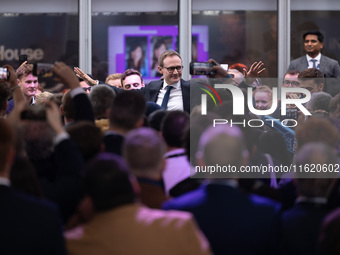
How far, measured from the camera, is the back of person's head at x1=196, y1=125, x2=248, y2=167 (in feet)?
11.4

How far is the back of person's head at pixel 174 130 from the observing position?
14.6 feet

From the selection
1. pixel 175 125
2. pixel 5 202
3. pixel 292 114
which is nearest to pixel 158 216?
pixel 5 202

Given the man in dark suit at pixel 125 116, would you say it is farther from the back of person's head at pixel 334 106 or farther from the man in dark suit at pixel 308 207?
the back of person's head at pixel 334 106

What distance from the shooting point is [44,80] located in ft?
34.9

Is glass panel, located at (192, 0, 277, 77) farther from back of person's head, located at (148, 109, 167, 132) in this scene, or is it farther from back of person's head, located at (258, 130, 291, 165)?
back of person's head, located at (148, 109, 167, 132)

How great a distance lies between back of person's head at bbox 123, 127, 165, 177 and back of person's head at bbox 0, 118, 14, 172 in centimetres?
61

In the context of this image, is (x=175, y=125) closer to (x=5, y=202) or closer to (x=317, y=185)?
(x=317, y=185)

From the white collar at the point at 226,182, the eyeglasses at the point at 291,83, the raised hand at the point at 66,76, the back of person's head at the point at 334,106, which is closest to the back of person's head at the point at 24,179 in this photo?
the white collar at the point at 226,182

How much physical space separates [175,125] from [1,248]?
5.62 feet

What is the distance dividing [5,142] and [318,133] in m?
1.95

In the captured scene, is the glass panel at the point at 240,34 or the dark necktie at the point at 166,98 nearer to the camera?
the dark necktie at the point at 166,98

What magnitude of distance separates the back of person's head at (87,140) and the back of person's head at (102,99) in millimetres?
1304

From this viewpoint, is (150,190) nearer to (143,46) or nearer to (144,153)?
(144,153)

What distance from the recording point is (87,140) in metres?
3.87
